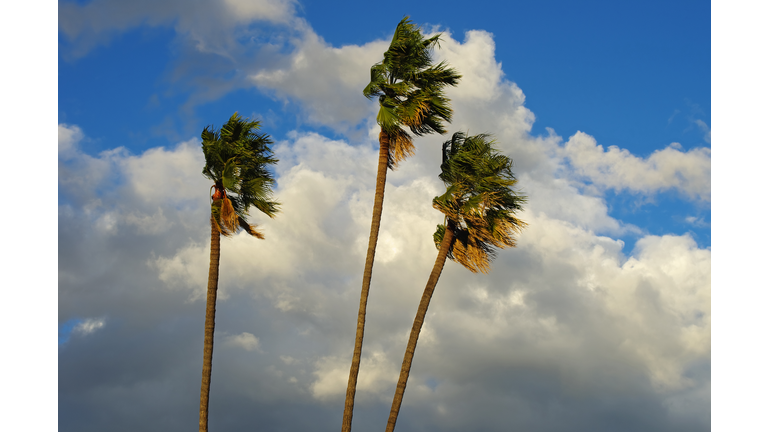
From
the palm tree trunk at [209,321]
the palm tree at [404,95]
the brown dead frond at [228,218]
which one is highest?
the palm tree at [404,95]

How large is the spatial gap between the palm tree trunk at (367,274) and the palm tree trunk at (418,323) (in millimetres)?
1707

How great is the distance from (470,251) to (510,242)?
1.61 meters

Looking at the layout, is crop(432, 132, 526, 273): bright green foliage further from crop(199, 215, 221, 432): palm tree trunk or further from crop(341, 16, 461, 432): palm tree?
crop(199, 215, 221, 432): palm tree trunk

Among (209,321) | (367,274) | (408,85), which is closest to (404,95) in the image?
(408,85)

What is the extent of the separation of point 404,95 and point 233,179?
7412 mm

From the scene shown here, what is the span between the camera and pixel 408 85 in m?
24.8

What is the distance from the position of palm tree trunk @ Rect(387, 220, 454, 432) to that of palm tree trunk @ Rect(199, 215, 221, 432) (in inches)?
264

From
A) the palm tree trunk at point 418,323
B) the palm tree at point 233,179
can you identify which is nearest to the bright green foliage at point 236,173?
the palm tree at point 233,179

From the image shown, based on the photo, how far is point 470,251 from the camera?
25.4 meters

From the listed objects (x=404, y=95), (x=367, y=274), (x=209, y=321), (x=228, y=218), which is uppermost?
(x=404, y=95)

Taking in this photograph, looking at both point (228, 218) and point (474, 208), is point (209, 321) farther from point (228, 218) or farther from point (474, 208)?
point (474, 208)

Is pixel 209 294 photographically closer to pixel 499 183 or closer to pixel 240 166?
pixel 240 166

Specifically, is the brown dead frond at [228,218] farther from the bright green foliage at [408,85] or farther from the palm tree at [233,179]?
the bright green foliage at [408,85]

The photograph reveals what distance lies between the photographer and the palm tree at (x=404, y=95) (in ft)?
80.2
